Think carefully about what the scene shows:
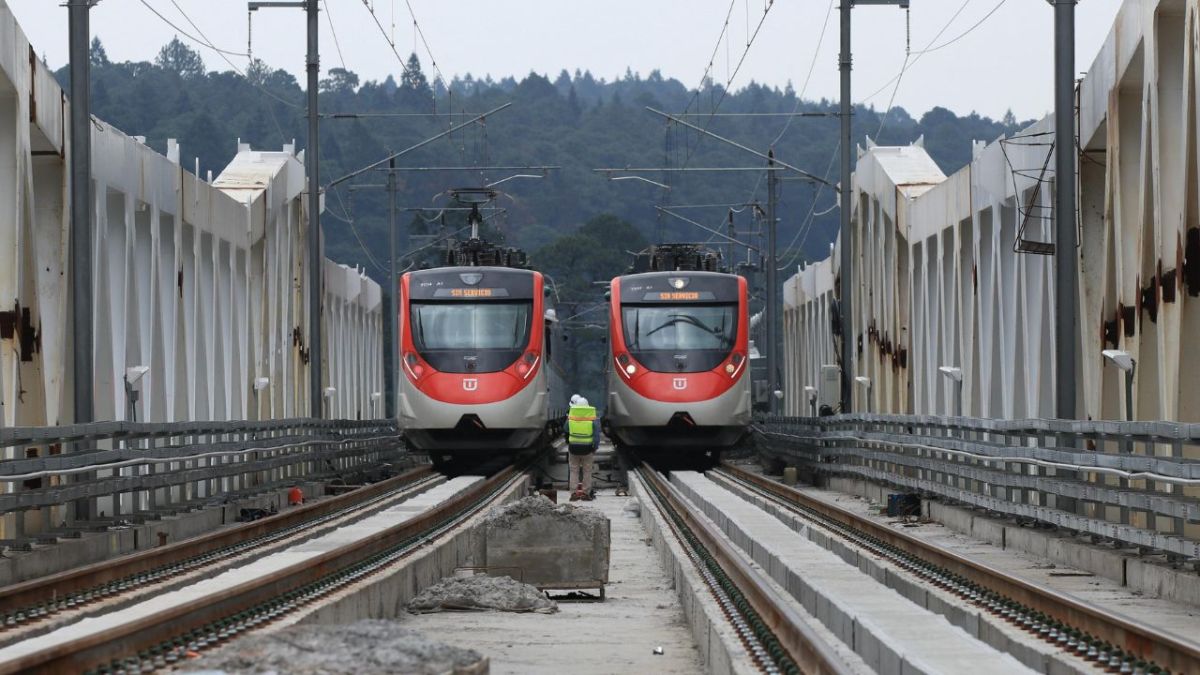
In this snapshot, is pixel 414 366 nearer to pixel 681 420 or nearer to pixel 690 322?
pixel 681 420

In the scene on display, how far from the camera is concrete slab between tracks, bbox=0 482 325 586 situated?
15398 mm

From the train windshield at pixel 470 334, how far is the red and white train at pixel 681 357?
2.94 m

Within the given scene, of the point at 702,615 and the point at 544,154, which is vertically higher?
the point at 544,154

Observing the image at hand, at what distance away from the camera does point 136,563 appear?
52.0ft

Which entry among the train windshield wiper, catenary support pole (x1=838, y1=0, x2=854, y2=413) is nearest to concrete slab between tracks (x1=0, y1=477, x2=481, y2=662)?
the train windshield wiper

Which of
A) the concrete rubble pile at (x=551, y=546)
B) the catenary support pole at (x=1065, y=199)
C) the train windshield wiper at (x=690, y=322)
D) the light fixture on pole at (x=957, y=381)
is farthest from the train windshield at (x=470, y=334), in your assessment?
the concrete rubble pile at (x=551, y=546)

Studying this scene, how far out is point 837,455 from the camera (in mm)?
32969

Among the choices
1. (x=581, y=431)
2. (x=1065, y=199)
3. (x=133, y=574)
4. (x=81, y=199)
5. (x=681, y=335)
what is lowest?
(x=133, y=574)

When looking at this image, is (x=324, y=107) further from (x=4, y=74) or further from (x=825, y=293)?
(x=4, y=74)

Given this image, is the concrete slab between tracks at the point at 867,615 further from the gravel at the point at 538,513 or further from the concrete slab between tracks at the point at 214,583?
the concrete slab between tracks at the point at 214,583

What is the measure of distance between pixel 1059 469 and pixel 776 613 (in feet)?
27.7

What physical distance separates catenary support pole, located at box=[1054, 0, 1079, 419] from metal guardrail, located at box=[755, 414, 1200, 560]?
0.70 meters

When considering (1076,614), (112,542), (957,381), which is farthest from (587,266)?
(1076,614)

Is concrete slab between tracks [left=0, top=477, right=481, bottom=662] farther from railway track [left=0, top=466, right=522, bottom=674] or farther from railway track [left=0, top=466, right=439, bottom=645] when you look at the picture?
railway track [left=0, top=466, right=439, bottom=645]
